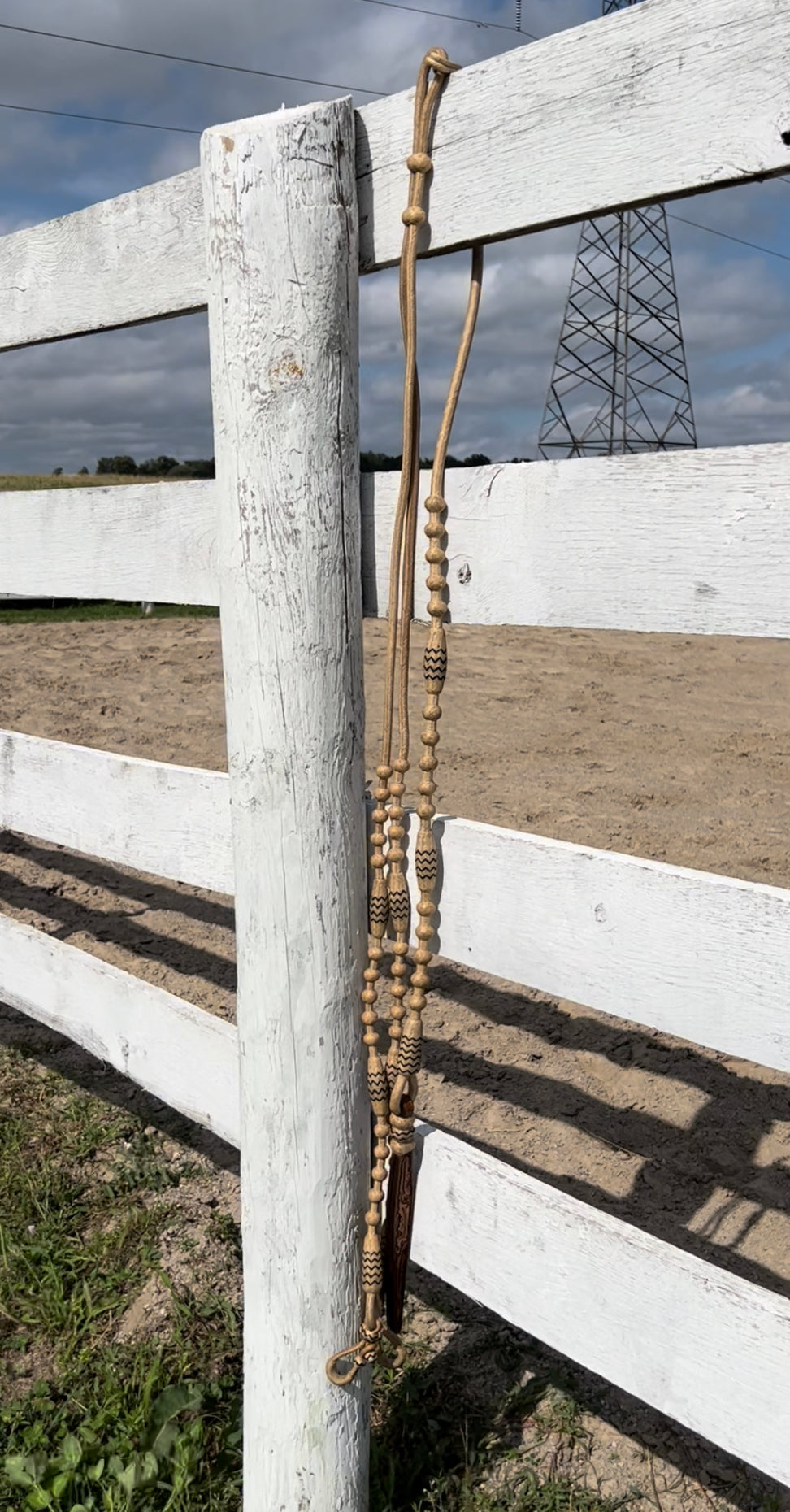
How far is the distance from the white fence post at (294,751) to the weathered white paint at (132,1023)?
24 cm

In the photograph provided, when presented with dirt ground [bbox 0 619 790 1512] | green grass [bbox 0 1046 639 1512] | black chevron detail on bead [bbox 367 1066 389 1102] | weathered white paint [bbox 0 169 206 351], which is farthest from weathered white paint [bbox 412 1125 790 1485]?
weathered white paint [bbox 0 169 206 351]

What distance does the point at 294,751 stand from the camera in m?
1.33

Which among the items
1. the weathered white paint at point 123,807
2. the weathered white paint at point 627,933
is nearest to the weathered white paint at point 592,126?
the weathered white paint at point 627,933

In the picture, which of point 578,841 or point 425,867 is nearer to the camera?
point 425,867

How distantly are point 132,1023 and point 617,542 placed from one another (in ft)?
4.06

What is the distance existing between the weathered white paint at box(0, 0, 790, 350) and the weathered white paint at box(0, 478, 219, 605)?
0.47 meters

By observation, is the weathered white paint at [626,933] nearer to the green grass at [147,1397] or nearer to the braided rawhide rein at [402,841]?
the braided rawhide rein at [402,841]

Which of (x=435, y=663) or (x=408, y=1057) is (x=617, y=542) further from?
(x=408, y=1057)

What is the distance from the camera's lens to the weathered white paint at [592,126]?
3.19 feet

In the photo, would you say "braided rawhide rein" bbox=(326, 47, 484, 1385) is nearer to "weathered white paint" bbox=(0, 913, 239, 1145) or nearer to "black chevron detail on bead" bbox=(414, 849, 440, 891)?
"black chevron detail on bead" bbox=(414, 849, 440, 891)

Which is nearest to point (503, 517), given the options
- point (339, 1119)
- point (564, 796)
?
point (339, 1119)

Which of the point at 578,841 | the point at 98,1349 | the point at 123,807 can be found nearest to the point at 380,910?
the point at 123,807

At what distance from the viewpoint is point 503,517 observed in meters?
1.24

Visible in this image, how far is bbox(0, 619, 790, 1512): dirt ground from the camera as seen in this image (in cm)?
227
